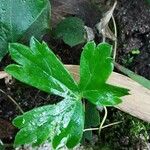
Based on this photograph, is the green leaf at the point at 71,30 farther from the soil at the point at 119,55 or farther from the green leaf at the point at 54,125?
the green leaf at the point at 54,125

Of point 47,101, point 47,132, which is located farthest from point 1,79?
point 47,132

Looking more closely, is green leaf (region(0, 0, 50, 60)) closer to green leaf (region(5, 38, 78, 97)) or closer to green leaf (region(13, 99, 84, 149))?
green leaf (region(5, 38, 78, 97))

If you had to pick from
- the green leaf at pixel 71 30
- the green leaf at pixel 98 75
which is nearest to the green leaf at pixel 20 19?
the green leaf at pixel 71 30

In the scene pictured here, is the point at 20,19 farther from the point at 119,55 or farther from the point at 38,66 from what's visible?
the point at 119,55

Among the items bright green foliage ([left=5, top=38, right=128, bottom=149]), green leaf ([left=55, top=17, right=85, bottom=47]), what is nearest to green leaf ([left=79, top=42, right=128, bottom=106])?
bright green foliage ([left=5, top=38, right=128, bottom=149])

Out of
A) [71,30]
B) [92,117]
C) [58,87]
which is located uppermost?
[71,30]

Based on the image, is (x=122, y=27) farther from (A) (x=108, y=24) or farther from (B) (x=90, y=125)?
(B) (x=90, y=125)

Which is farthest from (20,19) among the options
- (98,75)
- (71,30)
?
(98,75)
